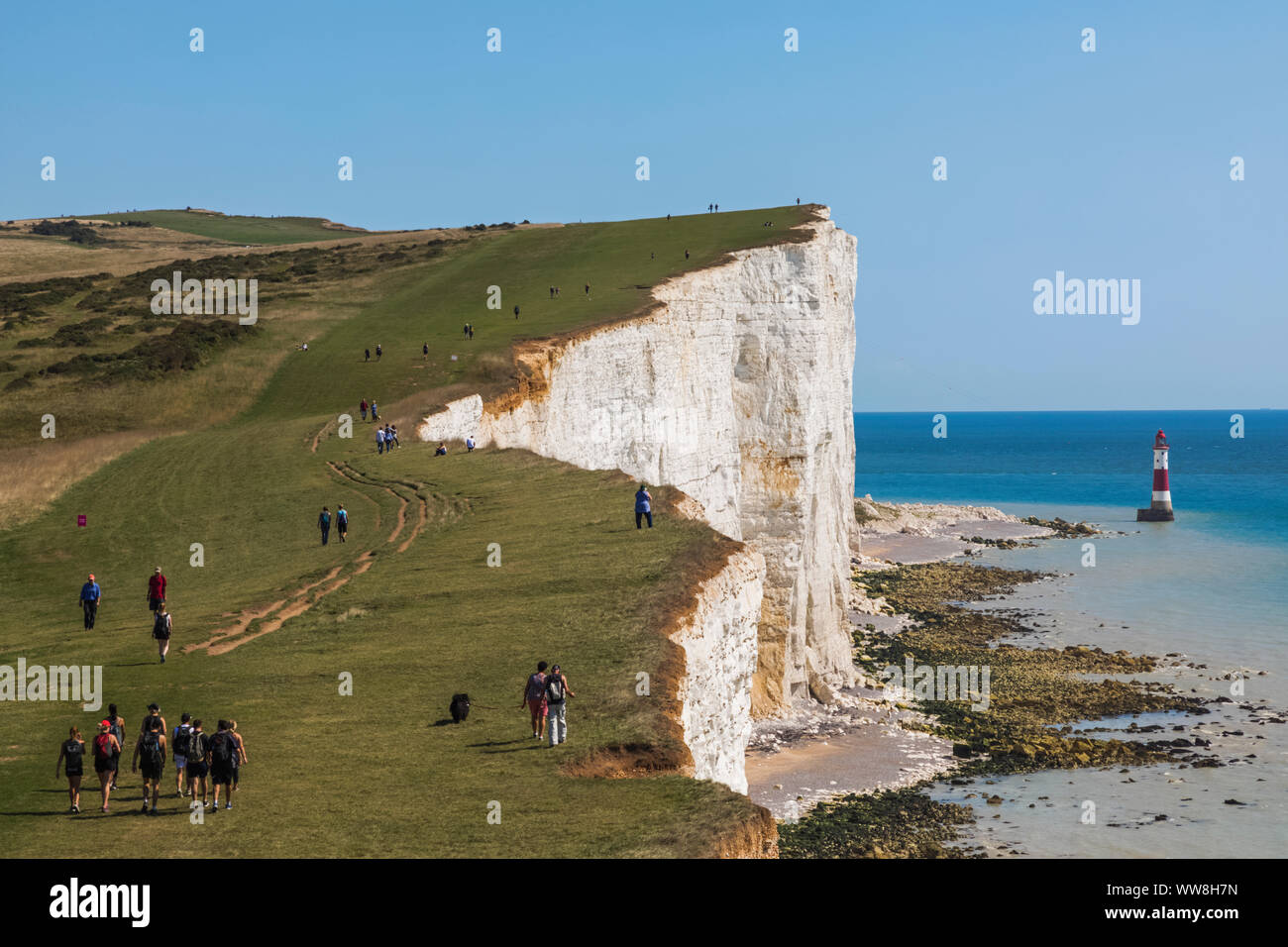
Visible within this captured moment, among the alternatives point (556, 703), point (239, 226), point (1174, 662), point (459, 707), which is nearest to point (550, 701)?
point (556, 703)

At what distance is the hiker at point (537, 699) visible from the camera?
21.5 metres

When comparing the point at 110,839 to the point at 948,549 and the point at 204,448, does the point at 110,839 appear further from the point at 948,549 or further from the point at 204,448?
the point at 948,549

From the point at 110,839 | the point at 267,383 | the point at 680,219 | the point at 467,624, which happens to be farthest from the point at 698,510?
the point at 680,219

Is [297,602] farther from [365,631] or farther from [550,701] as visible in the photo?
[550,701]

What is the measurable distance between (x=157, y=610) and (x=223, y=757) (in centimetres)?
1297

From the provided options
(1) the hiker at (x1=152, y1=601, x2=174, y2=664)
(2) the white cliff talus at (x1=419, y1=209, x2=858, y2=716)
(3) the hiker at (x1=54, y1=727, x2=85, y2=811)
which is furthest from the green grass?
(3) the hiker at (x1=54, y1=727, x2=85, y2=811)

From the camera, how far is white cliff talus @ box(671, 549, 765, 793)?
87.6 ft

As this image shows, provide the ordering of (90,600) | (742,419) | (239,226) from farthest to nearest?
(239,226) < (742,419) < (90,600)

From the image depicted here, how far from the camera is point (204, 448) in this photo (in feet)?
176

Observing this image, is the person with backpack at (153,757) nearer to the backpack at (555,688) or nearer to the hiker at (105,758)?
the hiker at (105,758)

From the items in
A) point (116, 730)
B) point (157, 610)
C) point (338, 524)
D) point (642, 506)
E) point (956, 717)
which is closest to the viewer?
point (116, 730)

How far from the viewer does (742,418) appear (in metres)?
64.6

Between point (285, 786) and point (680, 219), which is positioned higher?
point (680, 219)
